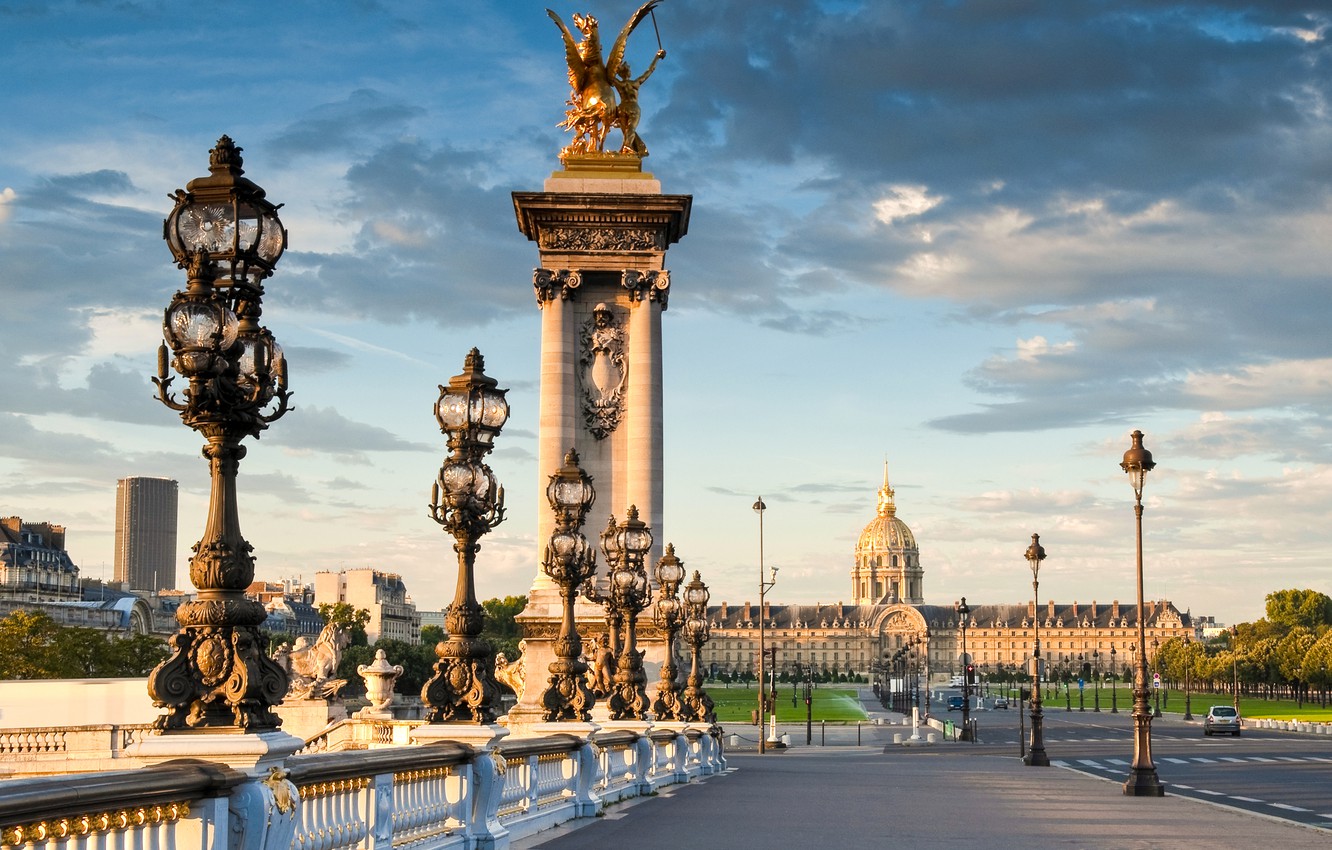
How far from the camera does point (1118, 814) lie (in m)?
27.4

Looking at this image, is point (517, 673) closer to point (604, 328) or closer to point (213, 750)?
point (604, 328)

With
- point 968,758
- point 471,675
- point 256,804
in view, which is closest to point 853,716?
point 968,758

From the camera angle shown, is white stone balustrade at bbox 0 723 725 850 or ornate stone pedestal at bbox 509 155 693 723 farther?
ornate stone pedestal at bbox 509 155 693 723

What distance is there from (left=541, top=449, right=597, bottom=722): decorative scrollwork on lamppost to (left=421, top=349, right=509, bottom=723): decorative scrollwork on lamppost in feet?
13.9

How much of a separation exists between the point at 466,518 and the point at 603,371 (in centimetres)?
2794

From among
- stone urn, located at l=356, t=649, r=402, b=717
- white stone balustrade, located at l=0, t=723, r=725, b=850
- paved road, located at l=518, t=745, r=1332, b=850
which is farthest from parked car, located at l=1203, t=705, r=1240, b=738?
white stone balustrade, located at l=0, t=723, r=725, b=850

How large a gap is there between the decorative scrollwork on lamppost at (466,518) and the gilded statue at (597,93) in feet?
96.8

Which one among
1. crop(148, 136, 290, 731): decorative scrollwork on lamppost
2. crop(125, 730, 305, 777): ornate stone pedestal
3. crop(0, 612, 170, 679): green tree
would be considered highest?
crop(148, 136, 290, 731): decorative scrollwork on lamppost

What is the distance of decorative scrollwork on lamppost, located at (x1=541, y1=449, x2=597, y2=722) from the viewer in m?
25.5

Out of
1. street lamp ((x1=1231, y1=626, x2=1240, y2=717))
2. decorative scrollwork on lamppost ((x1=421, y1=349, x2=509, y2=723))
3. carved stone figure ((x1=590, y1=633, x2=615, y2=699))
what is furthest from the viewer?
Result: street lamp ((x1=1231, y1=626, x2=1240, y2=717))

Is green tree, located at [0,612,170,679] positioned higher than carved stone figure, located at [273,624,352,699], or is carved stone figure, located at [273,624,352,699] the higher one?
carved stone figure, located at [273,624,352,699]

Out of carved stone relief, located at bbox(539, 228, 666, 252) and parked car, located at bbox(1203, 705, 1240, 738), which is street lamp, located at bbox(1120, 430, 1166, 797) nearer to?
carved stone relief, located at bbox(539, 228, 666, 252)

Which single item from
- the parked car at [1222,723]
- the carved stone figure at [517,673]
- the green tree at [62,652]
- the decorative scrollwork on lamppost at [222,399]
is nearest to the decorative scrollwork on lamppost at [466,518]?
the decorative scrollwork on lamppost at [222,399]

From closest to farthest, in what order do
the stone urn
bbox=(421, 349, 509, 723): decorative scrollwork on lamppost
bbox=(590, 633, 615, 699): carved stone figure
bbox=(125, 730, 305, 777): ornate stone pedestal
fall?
1. bbox=(125, 730, 305, 777): ornate stone pedestal
2. bbox=(421, 349, 509, 723): decorative scrollwork on lamppost
3. bbox=(590, 633, 615, 699): carved stone figure
4. the stone urn
